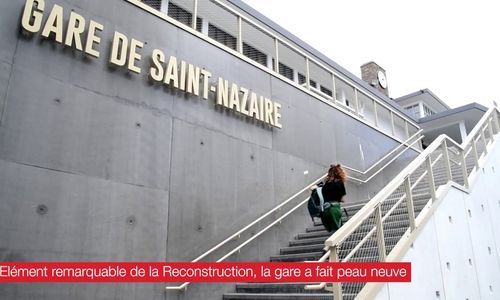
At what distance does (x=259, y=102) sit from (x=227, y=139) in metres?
1.27

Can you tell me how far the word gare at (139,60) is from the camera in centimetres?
468

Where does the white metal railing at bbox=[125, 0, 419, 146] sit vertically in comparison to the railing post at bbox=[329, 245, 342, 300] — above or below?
above

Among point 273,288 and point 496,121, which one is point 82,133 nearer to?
point 273,288

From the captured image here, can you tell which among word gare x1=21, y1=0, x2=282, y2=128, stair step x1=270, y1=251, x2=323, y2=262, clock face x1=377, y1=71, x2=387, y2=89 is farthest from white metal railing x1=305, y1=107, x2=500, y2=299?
clock face x1=377, y1=71, x2=387, y2=89

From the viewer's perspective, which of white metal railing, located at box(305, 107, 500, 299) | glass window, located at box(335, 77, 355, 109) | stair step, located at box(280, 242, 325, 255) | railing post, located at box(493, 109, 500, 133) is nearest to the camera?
white metal railing, located at box(305, 107, 500, 299)

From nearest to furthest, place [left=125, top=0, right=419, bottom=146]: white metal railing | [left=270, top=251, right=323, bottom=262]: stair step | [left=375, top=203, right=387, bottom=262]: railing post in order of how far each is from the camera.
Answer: [left=375, top=203, right=387, bottom=262]: railing post → [left=270, top=251, right=323, bottom=262]: stair step → [left=125, top=0, right=419, bottom=146]: white metal railing

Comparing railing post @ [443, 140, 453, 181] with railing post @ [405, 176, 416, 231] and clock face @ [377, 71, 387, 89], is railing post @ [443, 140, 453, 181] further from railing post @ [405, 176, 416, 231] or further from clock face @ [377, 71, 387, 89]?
clock face @ [377, 71, 387, 89]

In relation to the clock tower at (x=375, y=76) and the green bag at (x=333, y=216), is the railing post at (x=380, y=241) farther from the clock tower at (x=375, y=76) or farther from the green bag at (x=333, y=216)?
the clock tower at (x=375, y=76)

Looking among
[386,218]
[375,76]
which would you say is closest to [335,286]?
[386,218]

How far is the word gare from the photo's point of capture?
4680 mm

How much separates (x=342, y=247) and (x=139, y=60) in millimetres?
3837

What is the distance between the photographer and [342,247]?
13.3 feet
